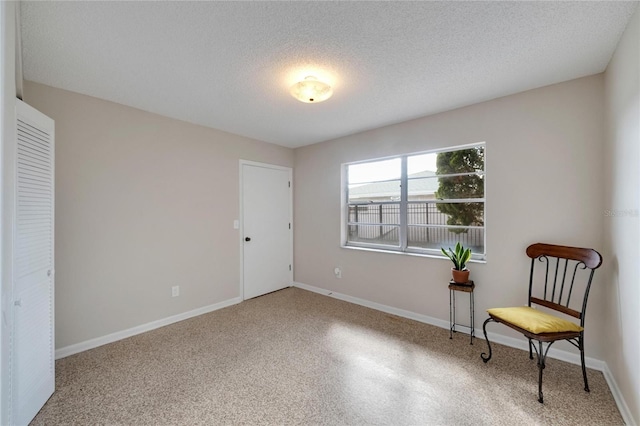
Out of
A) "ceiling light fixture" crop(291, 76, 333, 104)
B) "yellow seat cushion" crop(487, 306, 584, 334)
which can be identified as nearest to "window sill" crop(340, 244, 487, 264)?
"yellow seat cushion" crop(487, 306, 584, 334)

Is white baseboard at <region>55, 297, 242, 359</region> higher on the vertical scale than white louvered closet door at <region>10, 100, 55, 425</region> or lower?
lower

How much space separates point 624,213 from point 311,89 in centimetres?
230

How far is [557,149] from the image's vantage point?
2.21 m

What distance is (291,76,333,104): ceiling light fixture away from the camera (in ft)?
6.55

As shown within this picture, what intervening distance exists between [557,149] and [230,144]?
359 centimetres

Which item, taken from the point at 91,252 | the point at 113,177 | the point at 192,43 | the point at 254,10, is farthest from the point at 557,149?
the point at 91,252

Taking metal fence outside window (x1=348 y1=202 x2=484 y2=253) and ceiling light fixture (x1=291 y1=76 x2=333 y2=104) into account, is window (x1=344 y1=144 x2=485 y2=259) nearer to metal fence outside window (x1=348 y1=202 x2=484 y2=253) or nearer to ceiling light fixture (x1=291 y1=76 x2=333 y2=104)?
metal fence outside window (x1=348 y1=202 x2=484 y2=253)

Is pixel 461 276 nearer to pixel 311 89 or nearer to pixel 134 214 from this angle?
pixel 311 89

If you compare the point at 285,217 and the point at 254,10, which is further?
the point at 285,217

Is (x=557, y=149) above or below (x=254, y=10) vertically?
below

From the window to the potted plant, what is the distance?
246 millimetres

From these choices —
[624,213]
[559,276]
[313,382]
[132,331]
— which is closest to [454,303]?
[559,276]

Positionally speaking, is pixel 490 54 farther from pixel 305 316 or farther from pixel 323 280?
pixel 323 280

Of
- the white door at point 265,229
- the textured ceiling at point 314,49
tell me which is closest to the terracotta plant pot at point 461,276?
the textured ceiling at point 314,49
